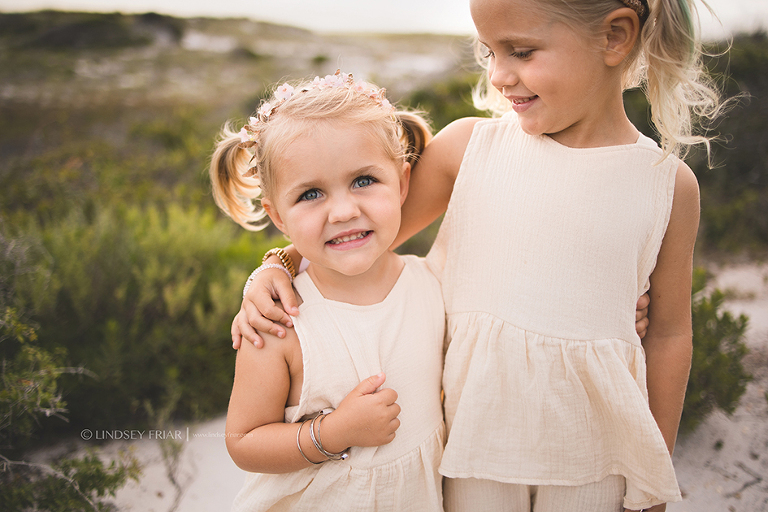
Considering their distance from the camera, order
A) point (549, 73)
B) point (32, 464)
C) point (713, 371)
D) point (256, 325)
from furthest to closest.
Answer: point (713, 371)
point (32, 464)
point (256, 325)
point (549, 73)

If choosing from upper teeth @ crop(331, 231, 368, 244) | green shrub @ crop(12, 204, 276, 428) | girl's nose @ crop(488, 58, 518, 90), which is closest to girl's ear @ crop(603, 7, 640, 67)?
girl's nose @ crop(488, 58, 518, 90)

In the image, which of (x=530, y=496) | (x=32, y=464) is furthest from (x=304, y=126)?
(x=32, y=464)

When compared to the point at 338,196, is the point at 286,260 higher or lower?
lower

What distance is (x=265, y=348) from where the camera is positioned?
3.95 ft

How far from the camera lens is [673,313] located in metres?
1.33

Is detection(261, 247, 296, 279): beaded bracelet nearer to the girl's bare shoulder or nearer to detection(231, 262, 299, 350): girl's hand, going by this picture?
detection(231, 262, 299, 350): girl's hand

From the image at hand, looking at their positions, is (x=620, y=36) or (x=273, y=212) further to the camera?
(x=273, y=212)

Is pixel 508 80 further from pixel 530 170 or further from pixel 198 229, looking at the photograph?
pixel 198 229

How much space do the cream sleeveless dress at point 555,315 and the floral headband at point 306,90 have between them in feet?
1.00

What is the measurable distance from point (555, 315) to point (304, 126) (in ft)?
2.58

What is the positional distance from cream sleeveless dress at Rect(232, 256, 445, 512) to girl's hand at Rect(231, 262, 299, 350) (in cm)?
4

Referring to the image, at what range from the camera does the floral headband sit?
125 centimetres

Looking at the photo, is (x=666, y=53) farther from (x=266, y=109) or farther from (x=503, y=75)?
(x=266, y=109)

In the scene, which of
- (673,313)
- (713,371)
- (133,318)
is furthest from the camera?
(133,318)
